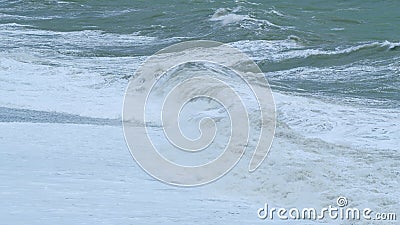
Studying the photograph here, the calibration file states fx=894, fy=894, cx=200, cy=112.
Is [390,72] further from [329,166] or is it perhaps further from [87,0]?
[87,0]

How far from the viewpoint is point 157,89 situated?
12.8 m

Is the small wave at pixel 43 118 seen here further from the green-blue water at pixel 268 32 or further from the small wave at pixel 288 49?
the small wave at pixel 288 49

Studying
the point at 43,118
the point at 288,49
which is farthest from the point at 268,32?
the point at 43,118

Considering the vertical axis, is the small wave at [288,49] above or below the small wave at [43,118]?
below

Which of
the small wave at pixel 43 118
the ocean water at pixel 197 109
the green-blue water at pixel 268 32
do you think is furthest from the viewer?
the green-blue water at pixel 268 32

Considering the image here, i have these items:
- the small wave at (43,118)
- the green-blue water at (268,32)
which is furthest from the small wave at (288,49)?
the small wave at (43,118)

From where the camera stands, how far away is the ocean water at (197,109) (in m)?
6.49

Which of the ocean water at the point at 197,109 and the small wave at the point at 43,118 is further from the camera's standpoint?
the small wave at the point at 43,118

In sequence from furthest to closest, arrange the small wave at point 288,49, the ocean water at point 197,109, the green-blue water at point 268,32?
the small wave at point 288,49, the green-blue water at point 268,32, the ocean water at point 197,109

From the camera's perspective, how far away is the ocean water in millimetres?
6488

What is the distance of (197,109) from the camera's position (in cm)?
1108

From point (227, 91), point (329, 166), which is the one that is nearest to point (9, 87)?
point (227, 91)

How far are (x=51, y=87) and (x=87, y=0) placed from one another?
17.7m

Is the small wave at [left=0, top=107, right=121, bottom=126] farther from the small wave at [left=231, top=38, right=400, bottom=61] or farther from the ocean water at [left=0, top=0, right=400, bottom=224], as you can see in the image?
the small wave at [left=231, top=38, right=400, bottom=61]
